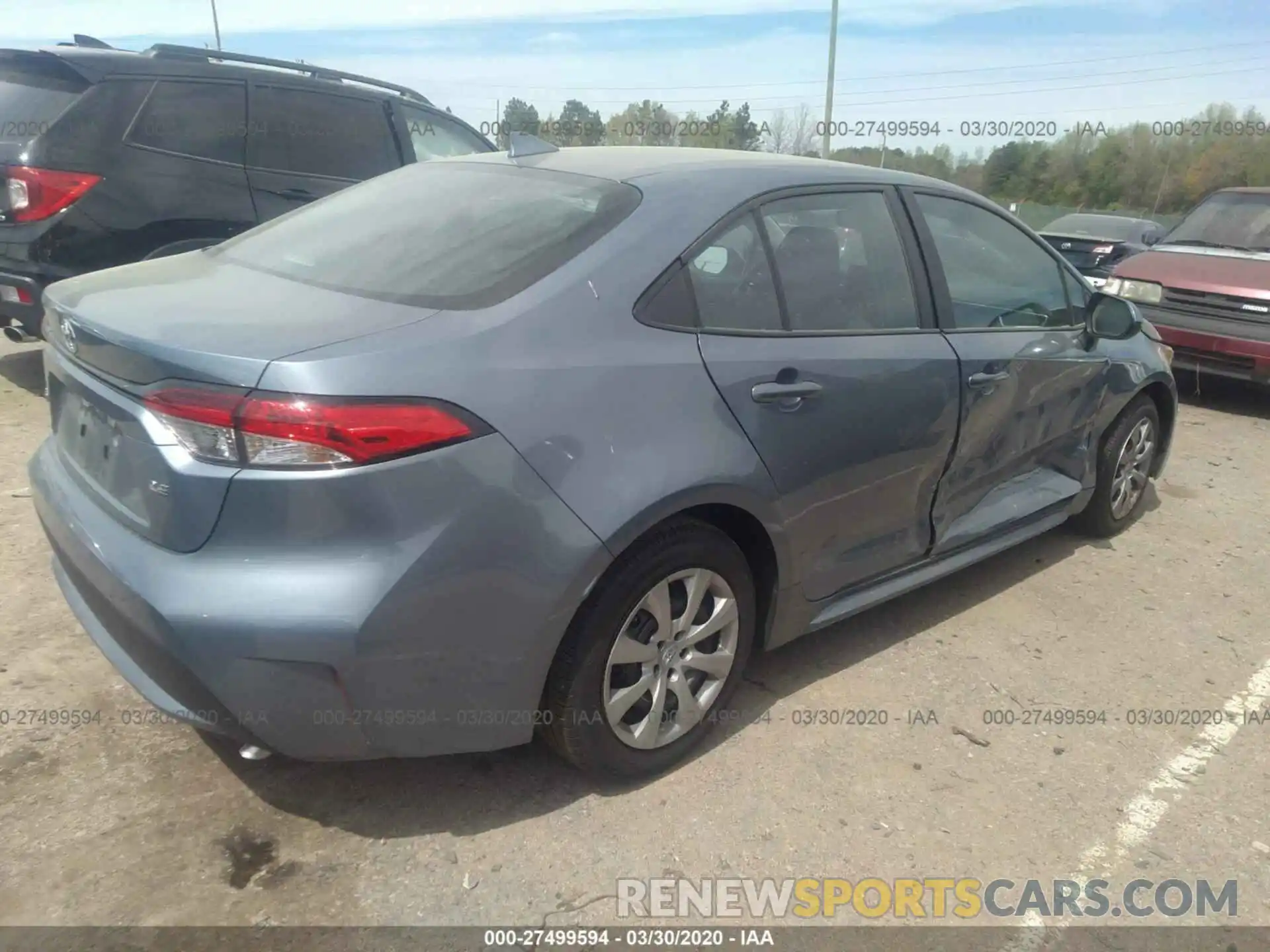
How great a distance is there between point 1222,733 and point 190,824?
312cm

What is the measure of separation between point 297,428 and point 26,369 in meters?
5.34

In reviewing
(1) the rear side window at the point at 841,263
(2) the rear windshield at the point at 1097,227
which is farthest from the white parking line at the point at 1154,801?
(2) the rear windshield at the point at 1097,227

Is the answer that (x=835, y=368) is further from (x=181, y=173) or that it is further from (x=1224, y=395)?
(x=1224, y=395)

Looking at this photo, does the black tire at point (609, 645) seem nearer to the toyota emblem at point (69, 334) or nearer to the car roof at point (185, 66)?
the toyota emblem at point (69, 334)

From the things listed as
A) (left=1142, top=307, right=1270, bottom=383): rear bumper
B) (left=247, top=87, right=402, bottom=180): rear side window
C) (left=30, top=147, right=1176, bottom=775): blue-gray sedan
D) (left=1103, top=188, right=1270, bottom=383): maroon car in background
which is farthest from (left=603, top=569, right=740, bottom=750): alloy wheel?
(left=1142, top=307, right=1270, bottom=383): rear bumper

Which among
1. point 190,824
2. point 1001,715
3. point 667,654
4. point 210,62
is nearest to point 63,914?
point 190,824

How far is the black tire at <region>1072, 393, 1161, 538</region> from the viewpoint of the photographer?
4434mm

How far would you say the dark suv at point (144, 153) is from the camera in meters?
4.90

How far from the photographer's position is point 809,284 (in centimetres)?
296

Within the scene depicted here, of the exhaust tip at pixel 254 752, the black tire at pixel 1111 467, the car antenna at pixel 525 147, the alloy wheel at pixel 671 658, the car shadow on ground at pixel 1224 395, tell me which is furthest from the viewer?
the car shadow on ground at pixel 1224 395

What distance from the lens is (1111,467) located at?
14.6 feet

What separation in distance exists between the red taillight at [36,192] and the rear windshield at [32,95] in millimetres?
237

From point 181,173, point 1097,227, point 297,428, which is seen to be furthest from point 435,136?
point 1097,227

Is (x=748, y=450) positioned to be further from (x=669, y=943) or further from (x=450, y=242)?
(x=669, y=943)
